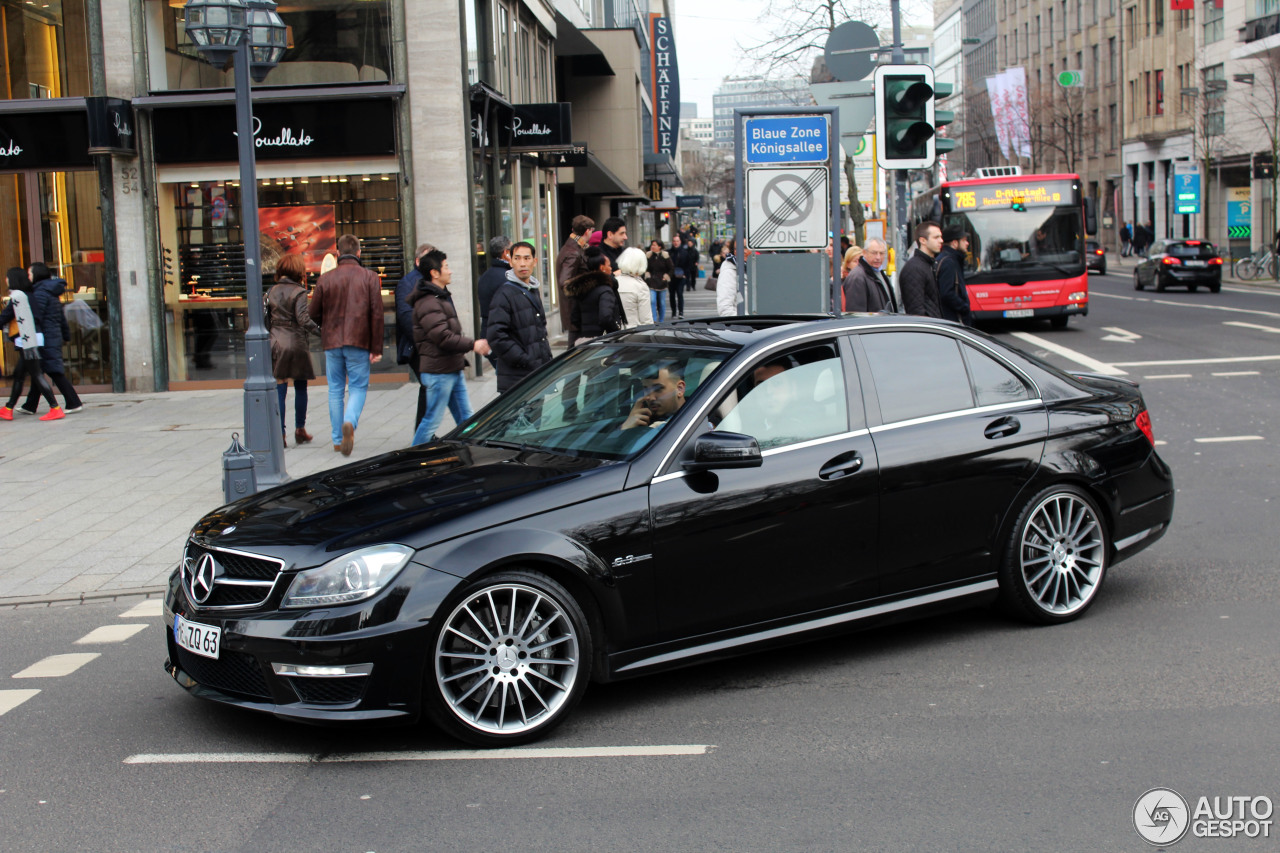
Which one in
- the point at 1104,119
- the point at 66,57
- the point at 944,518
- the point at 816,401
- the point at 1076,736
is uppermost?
the point at 1104,119

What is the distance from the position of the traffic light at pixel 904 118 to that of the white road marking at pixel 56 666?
8.30m

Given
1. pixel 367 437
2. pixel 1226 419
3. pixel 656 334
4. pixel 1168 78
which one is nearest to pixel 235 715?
pixel 656 334

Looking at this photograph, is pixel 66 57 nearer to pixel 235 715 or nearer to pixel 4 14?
pixel 4 14

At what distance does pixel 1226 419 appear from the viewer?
1277cm

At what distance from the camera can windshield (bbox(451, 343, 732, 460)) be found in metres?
5.46

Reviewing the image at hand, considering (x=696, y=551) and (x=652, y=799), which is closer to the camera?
(x=652, y=799)

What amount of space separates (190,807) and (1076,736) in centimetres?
306

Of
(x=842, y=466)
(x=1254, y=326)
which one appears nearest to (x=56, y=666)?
(x=842, y=466)

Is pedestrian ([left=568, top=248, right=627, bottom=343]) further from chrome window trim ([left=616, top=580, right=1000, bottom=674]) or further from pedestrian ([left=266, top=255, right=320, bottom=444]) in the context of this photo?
chrome window trim ([left=616, top=580, right=1000, bottom=674])

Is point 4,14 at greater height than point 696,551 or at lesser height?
greater

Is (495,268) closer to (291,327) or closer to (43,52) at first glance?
(291,327)

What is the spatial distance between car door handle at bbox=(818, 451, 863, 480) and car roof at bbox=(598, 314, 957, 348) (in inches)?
22.8

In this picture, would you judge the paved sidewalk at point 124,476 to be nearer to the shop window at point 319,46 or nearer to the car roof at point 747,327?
the car roof at point 747,327

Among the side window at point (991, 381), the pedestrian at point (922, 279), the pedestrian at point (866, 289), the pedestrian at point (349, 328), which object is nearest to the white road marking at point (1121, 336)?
the pedestrian at point (922, 279)
